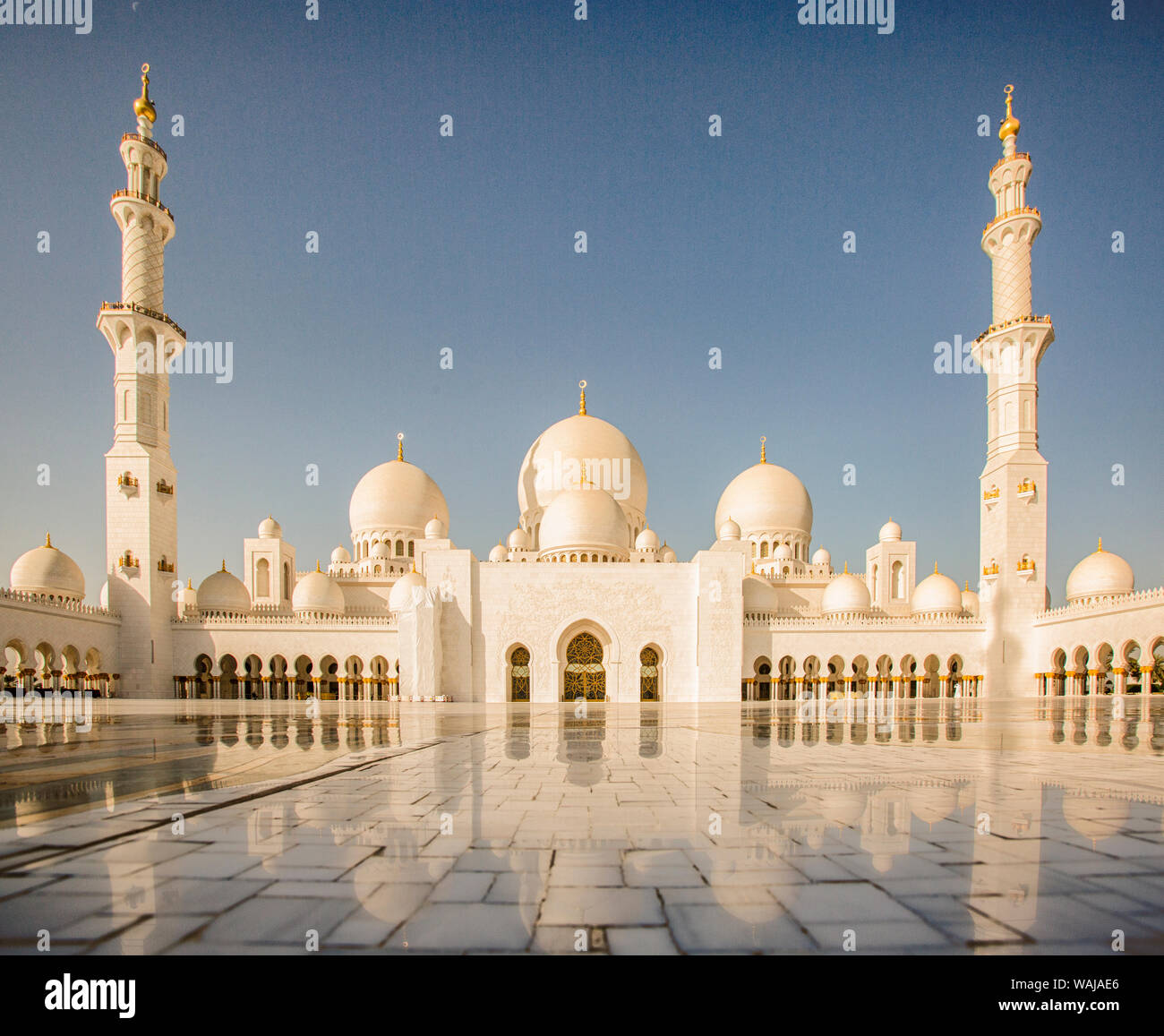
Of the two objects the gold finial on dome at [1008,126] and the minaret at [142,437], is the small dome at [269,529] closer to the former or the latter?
the minaret at [142,437]

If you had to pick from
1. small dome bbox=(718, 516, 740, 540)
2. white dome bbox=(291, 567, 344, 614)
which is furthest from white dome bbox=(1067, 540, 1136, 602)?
white dome bbox=(291, 567, 344, 614)

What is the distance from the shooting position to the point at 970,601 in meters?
31.7

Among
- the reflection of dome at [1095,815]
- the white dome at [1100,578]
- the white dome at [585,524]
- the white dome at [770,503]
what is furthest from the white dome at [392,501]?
the reflection of dome at [1095,815]

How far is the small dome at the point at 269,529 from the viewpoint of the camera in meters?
33.5

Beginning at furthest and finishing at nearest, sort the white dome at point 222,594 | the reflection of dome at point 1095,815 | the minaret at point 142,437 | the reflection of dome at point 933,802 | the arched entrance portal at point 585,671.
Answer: the white dome at point 222,594 → the arched entrance portal at point 585,671 → the minaret at point 142,437 → the reflection of dome at point 933,802 → the reflection of dome at point 1095,815

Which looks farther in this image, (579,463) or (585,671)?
(579,463)

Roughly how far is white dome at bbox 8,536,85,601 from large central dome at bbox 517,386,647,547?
62.0 feet

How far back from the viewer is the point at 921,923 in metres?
2.16

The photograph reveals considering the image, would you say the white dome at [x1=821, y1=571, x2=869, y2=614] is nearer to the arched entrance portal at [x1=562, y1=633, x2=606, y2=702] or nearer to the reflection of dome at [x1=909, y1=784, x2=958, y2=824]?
the arched entrance portal at [x1=562, y1=633, x2=606, y2=702]

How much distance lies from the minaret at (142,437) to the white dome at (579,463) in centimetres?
1564

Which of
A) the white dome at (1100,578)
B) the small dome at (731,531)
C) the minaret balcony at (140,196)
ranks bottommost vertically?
the white dome at (1100,578)

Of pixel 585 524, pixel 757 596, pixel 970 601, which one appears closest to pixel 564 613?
pixel 585 524

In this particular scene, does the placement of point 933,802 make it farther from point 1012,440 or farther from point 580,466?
point 580,466

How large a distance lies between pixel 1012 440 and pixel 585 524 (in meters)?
16.6
